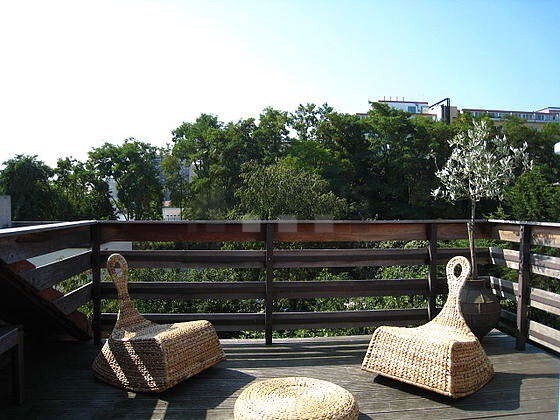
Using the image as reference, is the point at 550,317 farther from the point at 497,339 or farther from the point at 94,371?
the point at 94,371

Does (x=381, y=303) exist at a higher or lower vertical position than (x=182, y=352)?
lower

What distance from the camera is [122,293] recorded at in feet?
10.1

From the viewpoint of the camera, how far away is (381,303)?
6.11 m

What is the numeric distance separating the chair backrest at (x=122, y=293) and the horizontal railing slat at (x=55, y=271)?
413 mm

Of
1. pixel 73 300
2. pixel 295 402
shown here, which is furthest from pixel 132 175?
pixel 295 402

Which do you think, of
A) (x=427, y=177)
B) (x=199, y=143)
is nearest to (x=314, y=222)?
A: (x=427, y=177)

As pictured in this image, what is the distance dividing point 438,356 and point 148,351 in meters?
1.65

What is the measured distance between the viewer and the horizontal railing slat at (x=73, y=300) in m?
3.24

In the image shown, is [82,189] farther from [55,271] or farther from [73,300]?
[55,271]

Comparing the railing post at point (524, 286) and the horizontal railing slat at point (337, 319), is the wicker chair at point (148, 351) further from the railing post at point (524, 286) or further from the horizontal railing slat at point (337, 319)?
the railing post at point (524, 286)

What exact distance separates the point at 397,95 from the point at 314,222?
63.0m

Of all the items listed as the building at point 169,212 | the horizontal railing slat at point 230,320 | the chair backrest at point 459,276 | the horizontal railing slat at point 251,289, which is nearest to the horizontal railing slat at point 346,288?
the horizontal railing slat at point 251,289

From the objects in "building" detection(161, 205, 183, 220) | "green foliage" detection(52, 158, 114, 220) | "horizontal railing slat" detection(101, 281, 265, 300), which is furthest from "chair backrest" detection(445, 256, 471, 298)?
"green foliage" detection(52, 158, 114, 220)

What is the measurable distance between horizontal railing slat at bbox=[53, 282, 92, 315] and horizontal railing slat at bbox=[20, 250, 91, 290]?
14 cm
